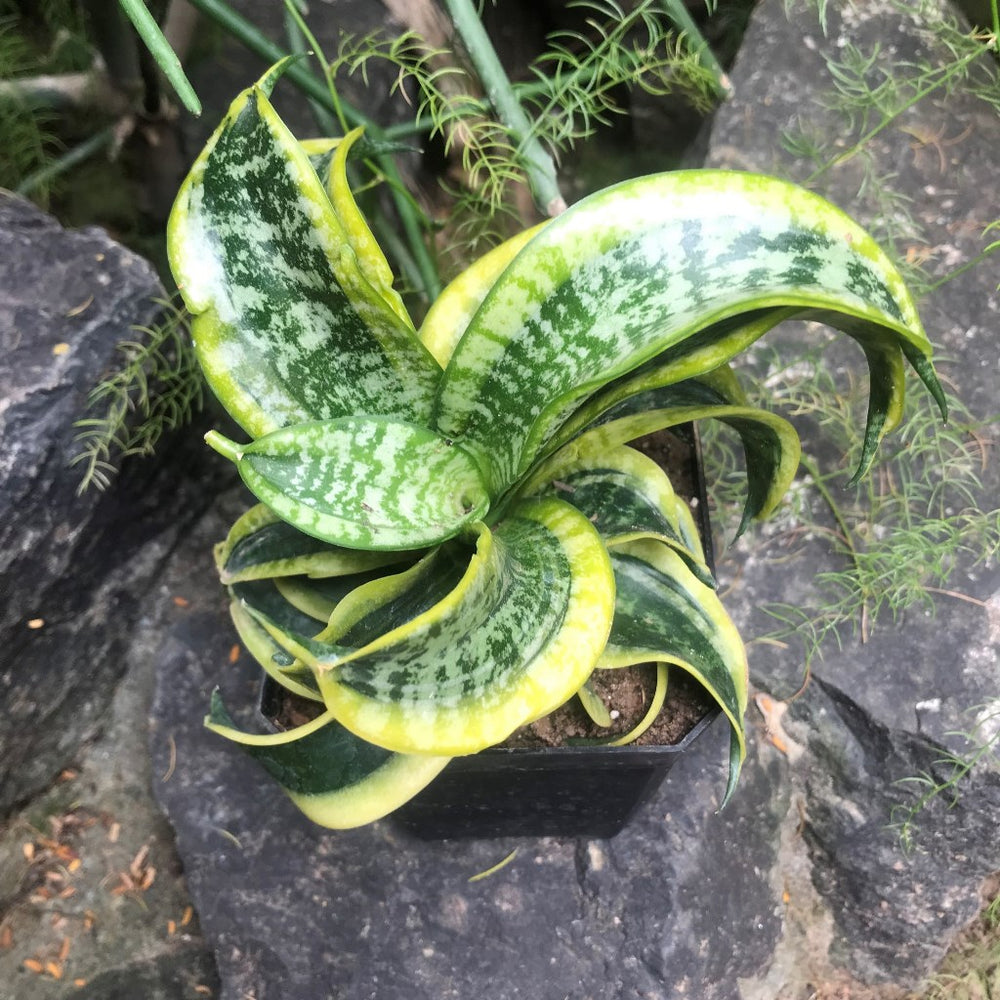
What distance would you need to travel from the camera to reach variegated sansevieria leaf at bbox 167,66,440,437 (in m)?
0.49

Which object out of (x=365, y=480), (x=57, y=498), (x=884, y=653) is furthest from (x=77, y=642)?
(x=884, y=653)

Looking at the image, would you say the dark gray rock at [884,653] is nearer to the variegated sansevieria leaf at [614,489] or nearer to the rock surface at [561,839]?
the rock surface at [561,839]

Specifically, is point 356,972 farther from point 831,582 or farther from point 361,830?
point 831,582

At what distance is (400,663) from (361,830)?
64 centimetres

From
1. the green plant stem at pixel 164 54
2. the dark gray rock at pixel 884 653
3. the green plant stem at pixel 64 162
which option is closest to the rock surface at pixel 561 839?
the dark gray rock at pixel 884 653

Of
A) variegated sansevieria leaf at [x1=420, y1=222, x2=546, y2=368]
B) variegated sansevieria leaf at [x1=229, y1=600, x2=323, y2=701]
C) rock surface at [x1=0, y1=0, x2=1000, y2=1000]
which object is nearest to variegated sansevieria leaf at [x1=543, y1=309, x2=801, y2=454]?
variegated sansevieria leaf at [x1=420, y1=222, x2=546, y2=368]

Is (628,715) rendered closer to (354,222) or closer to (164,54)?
(354,222)

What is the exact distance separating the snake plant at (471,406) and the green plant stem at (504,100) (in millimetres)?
193

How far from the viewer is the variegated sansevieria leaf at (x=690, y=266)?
44 cm

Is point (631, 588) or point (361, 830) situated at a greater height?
point (631, 588)

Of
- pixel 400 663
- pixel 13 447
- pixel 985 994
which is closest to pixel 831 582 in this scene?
pixel 985 994

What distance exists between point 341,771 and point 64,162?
0.95 meters

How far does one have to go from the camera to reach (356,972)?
0.97 metres

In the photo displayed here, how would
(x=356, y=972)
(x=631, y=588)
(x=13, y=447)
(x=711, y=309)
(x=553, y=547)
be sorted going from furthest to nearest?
1. (x=356, y=972)
2. (x=13, y=447)
3. (x=631, y=588)
4. (x=553, y=547)
5. (x=711, y=309)
